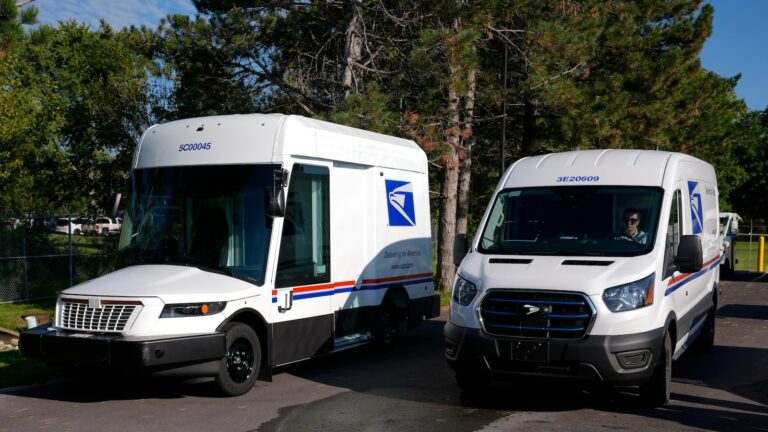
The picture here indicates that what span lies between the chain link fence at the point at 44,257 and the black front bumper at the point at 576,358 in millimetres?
13518

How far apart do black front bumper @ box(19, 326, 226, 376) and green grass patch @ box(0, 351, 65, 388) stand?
1349mm

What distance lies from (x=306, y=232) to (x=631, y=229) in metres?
3.67

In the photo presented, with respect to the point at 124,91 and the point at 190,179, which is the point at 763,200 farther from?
the point at 190,179

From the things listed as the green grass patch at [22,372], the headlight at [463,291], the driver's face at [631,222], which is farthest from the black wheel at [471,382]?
the green grass patch at [22,372]

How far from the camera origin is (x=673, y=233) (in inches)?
353

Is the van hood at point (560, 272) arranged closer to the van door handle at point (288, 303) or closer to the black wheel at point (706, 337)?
the van door handle at point (288, 303)

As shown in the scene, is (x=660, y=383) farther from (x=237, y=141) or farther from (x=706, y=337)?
(x=237, y=141)

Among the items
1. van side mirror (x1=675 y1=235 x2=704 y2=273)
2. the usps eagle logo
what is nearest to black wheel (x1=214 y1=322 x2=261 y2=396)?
the usps eagle logo

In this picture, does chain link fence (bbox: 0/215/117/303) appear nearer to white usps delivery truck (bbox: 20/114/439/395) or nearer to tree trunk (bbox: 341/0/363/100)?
tree trunk (bbox: 341/0/363/100)

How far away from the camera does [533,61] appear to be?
69.6 feet

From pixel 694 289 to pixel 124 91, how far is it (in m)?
17.2

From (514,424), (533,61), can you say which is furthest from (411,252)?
(533,61)

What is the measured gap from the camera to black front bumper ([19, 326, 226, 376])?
8.12 meters

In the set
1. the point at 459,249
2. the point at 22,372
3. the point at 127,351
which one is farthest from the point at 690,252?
the point at 22,372
